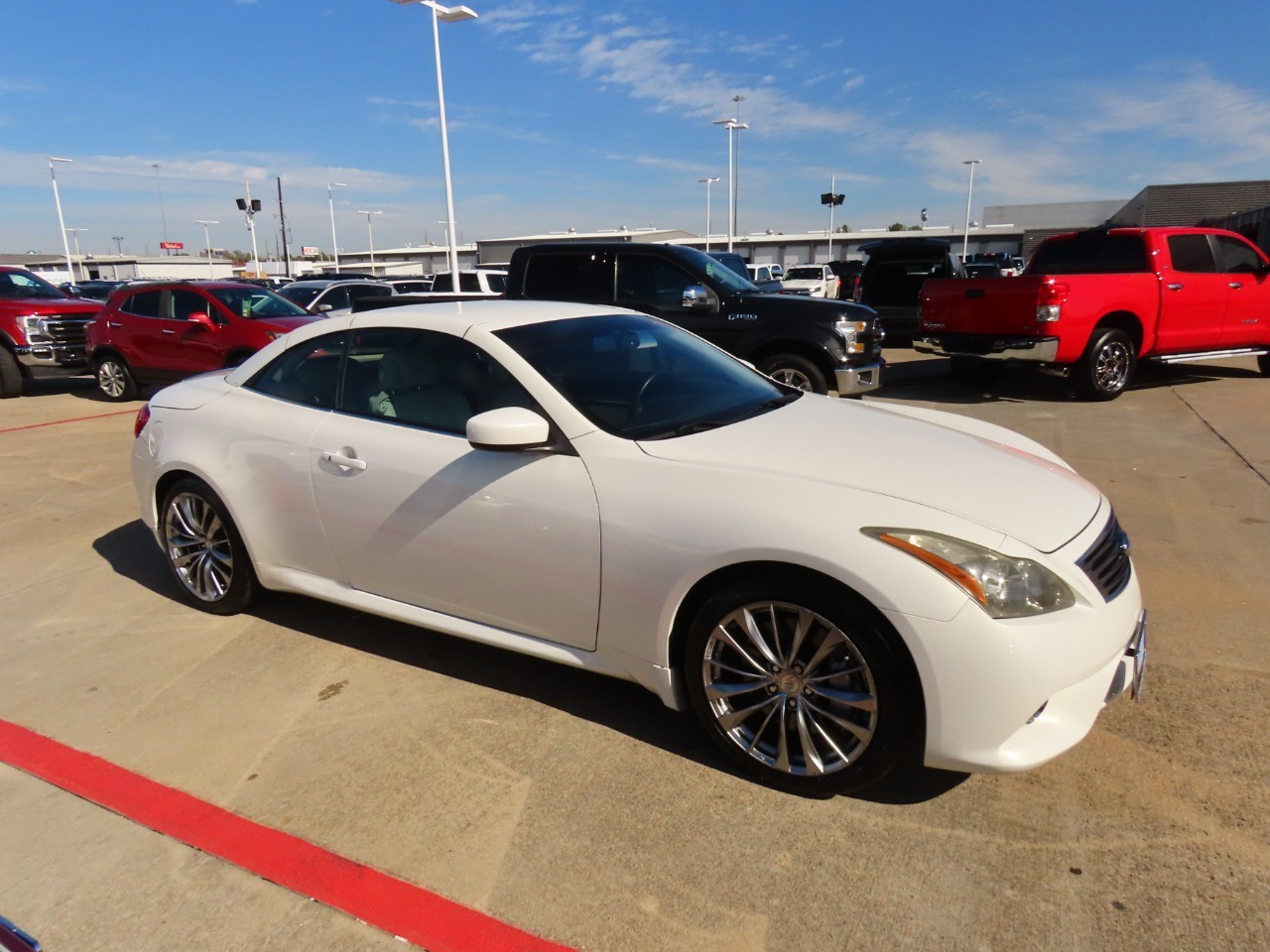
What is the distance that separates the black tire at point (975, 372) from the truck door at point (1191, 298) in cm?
206

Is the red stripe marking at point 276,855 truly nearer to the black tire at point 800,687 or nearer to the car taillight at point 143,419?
the black tire at point 800,687

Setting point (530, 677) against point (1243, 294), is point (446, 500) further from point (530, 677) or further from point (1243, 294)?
point (1243, 294)

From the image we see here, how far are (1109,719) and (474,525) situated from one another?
8.03 feet

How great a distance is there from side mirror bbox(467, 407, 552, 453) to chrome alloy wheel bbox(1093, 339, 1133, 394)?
870 cm

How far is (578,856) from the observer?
2.54m

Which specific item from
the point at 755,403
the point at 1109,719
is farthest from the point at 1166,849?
the point at 755,403

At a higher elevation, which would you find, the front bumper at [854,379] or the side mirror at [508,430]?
the side mirror at [508,430]

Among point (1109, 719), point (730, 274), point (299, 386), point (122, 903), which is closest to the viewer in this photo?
point (122, 903)

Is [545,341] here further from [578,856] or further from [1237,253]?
[1237,253]

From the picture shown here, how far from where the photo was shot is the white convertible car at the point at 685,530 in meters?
2.47

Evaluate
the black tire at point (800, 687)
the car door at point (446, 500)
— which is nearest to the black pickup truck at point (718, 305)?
the car door at point (446, 500)

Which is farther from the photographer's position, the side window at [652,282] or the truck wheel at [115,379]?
the truck wheel at [115,379]

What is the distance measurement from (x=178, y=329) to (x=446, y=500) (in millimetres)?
9622

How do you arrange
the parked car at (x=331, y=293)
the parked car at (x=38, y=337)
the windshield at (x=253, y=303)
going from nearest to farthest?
the windshield at (x=253, y=303) → the parked car at (x=38, y=337) → the parked car at (x=331, y=293)
